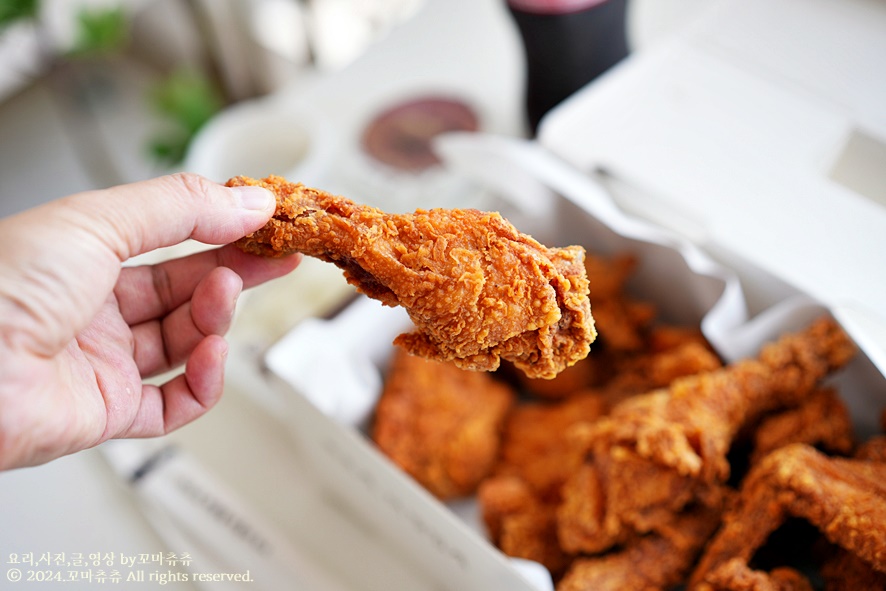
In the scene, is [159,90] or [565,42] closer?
[565,42]

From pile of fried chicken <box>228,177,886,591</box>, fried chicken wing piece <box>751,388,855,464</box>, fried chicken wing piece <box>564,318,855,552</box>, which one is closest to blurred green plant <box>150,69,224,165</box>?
pile of fried chicken <box>228,177,886,591</box>

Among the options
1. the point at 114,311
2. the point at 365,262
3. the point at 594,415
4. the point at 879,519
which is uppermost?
the point at 365,262

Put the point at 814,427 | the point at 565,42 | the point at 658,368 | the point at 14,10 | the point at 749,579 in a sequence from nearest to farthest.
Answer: the point at 749,579, the point at 814,427, the point at 658,368, the point at 565,42, the point at 14,10

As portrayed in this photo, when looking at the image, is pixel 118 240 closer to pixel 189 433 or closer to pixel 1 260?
pixel 1 260

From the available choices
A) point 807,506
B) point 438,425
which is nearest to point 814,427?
point 807,506

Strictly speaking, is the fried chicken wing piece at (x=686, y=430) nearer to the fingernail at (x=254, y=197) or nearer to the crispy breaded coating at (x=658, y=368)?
the crispy breaded coating at (x=658, y=368)

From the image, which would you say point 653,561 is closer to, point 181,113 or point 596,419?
point 596,419

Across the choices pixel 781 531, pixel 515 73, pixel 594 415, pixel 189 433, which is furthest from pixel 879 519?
pixel 515 73
